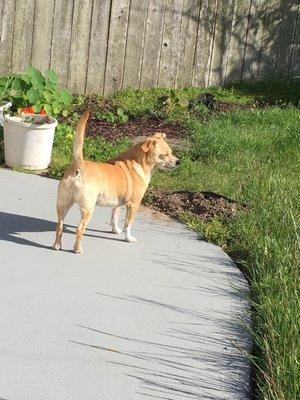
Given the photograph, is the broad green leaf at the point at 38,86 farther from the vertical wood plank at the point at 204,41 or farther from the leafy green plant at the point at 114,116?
the vertical wood plank at the point at 204,41

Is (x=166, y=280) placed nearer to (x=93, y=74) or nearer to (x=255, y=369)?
(x=255, y=369)

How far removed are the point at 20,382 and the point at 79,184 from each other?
2.10m

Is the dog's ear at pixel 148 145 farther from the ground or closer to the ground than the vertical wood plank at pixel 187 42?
closer to the ground

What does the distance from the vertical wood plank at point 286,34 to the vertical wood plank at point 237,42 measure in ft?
1.89

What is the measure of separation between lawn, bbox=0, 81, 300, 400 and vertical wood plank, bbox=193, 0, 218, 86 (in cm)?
21

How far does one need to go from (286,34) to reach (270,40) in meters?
0.25

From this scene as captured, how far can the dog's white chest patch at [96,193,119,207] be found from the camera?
6.42m

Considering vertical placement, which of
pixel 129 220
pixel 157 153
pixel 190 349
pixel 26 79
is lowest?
pixel 190 349

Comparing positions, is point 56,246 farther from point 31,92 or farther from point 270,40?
point 270,40

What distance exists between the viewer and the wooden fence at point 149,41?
10.7 m

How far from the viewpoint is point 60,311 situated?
16.9 ft

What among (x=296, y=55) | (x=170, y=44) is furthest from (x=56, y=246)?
(x=296, y=55)

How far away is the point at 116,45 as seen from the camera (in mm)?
11312

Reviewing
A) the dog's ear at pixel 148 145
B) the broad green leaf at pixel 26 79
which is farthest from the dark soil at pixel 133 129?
the dog's ear at pixel 148 145
